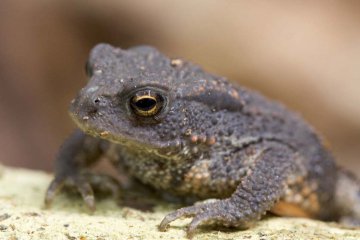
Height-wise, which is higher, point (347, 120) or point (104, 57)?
point (347, 120)

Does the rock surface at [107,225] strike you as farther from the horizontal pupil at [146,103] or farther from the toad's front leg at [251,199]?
the horizontal pupil at [146,103]

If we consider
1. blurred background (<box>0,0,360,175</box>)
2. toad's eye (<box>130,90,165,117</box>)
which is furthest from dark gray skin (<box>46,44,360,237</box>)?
blurred background (<box>0,0,360,175</box>)

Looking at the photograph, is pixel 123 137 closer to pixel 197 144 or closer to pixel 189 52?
pixel 197 144

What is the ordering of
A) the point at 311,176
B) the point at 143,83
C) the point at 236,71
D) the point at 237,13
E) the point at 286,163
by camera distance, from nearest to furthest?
the point at 143,83 < the point at 286,163 < the point at 311,176 < the point at 236,71 < the point at 237,13

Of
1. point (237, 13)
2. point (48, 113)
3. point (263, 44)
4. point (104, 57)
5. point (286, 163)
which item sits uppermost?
point (237, 13)

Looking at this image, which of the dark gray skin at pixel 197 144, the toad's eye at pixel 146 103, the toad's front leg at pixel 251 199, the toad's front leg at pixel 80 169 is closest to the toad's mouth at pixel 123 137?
the dark gray skin at pixel 197 144

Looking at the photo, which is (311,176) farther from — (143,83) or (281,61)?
(281,61)

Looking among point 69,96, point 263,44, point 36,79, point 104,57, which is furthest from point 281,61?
point 104,57
